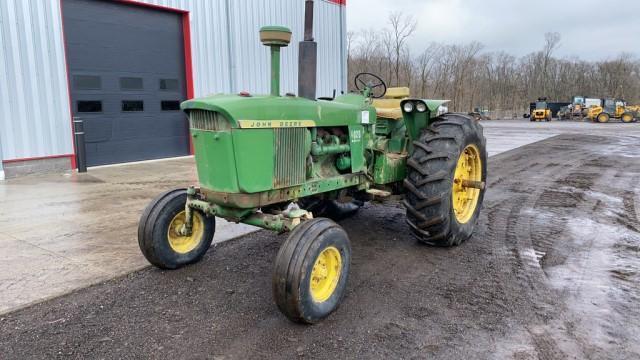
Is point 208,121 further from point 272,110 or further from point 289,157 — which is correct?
point 289,157

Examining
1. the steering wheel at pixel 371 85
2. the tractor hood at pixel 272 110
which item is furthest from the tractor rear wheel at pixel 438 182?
the tractor hood at pixel 272 110

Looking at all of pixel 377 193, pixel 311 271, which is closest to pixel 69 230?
pixel 377 193

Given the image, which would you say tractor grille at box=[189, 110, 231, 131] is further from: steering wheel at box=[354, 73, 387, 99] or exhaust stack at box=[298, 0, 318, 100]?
steering wheel at box=[354, 73, 387, 99]

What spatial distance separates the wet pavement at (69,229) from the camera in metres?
3.87

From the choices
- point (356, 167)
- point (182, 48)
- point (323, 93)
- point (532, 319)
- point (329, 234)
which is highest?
point (182, 48)

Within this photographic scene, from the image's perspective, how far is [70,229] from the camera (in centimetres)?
528

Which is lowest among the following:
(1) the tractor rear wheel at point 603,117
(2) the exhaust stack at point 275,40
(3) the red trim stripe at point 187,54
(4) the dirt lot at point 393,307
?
(4) the dirt lot at point 393,307

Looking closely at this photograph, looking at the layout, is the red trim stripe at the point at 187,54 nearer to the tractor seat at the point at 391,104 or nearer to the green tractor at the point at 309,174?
the tractor seat at the point at 391,104

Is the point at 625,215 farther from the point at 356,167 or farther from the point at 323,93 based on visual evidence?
the point at 323,93

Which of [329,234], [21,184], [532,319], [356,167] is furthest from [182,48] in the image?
[532,319]

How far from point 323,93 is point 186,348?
13.1m

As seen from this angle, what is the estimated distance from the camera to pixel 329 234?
3.19m

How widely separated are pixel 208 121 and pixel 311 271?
1231 mm

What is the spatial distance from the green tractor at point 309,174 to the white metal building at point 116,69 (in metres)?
6.24
